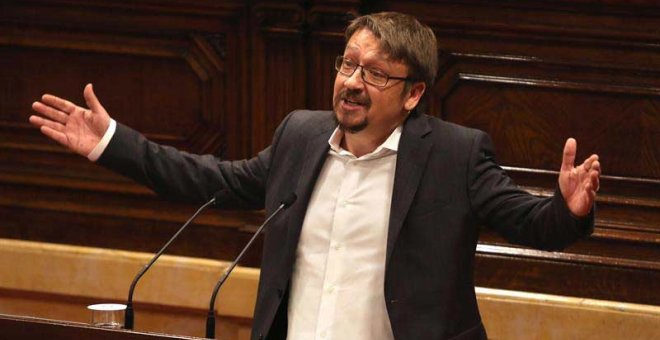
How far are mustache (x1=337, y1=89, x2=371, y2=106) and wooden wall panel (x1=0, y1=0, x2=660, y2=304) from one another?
1248 mm

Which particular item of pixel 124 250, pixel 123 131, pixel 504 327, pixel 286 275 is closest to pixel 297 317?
pixel 286 275

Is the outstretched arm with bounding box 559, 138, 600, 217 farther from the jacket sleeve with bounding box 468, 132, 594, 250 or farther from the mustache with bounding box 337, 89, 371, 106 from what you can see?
the mustache with bounding box 337, 89, 371, 106

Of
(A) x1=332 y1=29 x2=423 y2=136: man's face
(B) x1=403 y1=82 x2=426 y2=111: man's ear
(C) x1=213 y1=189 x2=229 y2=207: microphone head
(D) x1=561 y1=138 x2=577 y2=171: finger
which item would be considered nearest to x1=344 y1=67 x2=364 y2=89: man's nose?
(A) x1=332 y1=29 x2=423 y2=136: man's face

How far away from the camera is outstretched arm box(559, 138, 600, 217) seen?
2.72 m

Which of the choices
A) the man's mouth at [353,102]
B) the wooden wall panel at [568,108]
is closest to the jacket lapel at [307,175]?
the man's mouth at [353,102]

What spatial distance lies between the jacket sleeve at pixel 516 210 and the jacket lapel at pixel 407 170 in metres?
0.11

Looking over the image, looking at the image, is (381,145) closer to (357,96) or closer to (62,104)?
(357,96)

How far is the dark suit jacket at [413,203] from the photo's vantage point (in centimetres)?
295

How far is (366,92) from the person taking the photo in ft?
9.89

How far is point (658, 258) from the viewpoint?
13.5 feet

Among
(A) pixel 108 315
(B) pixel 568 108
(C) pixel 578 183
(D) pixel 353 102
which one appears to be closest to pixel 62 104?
(A) pixel 108 315

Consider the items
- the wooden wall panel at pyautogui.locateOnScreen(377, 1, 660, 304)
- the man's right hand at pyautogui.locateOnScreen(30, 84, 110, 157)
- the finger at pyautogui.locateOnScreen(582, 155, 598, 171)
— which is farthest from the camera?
the wooden wall panel at pyautogui.locateOnScreen(377, 1, 660, 304)

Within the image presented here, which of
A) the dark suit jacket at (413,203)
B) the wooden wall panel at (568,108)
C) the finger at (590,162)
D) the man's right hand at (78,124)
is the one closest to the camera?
the finger at (590,162)

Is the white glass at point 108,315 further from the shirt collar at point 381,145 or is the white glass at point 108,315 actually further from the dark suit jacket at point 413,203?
the shirt collar at point 381,145
